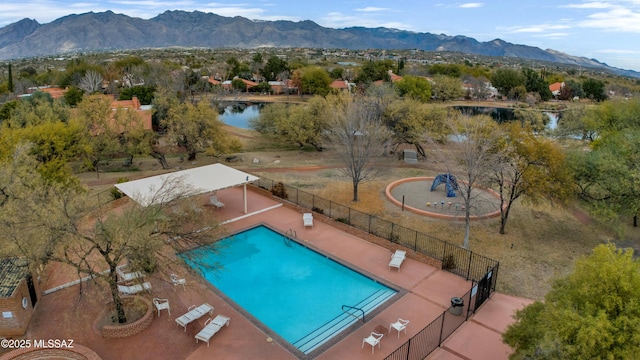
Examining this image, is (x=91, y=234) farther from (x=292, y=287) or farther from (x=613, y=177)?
(x=613, y=177)

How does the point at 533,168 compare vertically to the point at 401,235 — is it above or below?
above

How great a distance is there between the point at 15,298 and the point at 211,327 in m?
5.91

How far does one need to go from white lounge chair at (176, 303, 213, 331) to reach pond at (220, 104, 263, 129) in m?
46.4

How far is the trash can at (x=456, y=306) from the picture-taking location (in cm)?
1439

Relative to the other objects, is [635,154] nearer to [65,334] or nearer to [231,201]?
[231,201]

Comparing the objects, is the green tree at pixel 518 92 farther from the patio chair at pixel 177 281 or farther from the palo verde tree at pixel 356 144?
the patio chair at pixel 177 281

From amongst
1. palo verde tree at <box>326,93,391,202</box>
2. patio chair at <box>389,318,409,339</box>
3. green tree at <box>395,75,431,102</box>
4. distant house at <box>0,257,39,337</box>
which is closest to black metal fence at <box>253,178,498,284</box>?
palo verde tree at <box>326,93,391,202</box>

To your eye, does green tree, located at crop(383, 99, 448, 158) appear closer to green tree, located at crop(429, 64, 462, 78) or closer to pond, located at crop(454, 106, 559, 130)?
pond, located at crop(454, 106, 559, 130)

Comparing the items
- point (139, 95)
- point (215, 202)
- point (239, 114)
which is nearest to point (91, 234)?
point (215, 202)

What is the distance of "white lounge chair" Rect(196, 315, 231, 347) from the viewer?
41.5 feet

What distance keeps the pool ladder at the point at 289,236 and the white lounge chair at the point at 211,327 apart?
7123 millimetres

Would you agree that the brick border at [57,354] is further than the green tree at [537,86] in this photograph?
No

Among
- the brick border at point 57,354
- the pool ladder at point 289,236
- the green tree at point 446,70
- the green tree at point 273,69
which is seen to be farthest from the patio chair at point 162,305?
the green tree at point 446,70

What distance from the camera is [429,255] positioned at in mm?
18578
